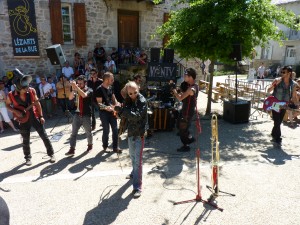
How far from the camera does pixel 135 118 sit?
392cm

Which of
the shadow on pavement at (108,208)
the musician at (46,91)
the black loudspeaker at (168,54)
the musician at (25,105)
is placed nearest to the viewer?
the shadow on pavement at (108,208)

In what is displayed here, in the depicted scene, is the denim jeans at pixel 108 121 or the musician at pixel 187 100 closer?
the musician at pixel 187 100

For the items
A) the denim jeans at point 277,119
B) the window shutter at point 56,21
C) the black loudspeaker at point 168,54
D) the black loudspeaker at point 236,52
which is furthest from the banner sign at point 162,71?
the window shutter at point 56,21

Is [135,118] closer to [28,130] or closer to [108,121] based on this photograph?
[108,121]

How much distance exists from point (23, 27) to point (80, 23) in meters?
2.39

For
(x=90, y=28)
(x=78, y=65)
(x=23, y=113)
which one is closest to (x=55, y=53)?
(x=23, y=113)

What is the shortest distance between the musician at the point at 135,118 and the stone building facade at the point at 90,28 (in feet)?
21.1

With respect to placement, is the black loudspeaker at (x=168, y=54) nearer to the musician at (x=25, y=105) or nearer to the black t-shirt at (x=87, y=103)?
the black t-shirt at (x=87, y=103)

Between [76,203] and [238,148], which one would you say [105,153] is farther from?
[238,148]

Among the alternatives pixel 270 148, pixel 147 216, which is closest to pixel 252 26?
pixel 270 148

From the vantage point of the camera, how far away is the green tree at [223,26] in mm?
7590

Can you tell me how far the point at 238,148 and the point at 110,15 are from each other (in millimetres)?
9297

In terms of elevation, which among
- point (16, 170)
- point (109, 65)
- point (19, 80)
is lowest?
point (16, 170)

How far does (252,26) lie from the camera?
7.66m
